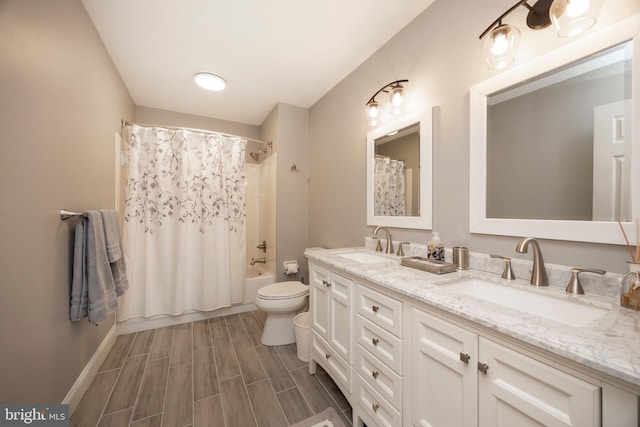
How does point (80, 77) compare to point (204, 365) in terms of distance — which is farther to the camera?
point (204, 365)

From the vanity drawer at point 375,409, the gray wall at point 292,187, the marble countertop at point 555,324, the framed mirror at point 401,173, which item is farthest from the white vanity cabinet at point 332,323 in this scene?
the gray wall at point 292,187

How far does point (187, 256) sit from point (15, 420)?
5.32 feet

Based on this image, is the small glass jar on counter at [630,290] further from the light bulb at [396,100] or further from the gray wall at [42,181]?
the gray wall at [42,181]

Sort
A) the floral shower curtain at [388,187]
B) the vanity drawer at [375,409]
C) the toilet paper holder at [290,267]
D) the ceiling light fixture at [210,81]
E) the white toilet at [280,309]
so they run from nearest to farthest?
1. the vanity drawer at [375,409]
2. the floral shower curtain at [388,187]
3. the white toilet at [280,309]
4. the ceiling light fixture at [210,81]
5. the toilet paper holder at [290,267]

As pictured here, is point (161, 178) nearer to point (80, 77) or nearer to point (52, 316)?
point (80, 77)

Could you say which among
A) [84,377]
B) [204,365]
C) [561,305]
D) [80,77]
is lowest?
[204,365]

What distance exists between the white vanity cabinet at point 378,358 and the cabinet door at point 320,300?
31cm

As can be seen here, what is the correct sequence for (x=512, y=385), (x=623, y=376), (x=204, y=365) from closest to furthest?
(x=623, y=376), (x=512, y=385), (x=204, y=365)

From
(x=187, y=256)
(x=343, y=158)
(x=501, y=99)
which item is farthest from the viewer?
(x=187, y=256)

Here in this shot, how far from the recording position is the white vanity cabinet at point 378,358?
1.00 m

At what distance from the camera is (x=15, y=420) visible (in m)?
0.91

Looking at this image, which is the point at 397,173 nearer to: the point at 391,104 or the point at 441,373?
the point at 391,104

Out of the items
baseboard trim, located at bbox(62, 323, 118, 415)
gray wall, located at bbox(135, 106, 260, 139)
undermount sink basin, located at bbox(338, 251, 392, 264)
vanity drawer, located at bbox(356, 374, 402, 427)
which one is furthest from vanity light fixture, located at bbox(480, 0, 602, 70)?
gray wall, located at bbox(135, 106, 260, 139)

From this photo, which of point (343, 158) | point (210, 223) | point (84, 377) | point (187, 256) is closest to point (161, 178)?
point (210, 223)
